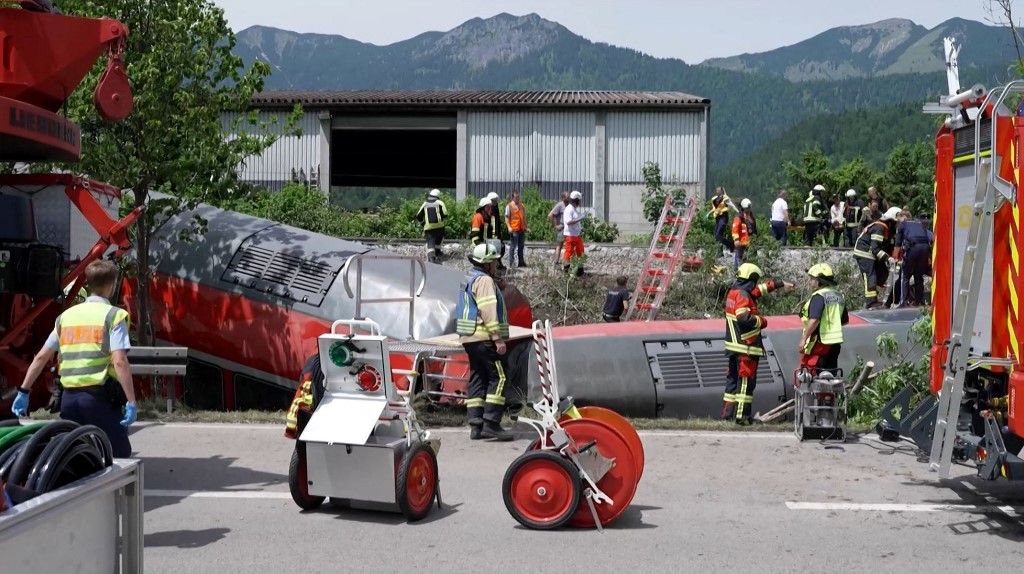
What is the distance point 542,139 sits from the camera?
32312 millimetres

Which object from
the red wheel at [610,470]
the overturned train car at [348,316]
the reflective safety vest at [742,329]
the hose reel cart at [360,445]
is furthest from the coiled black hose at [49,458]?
the reflective safety vest at [742,329]

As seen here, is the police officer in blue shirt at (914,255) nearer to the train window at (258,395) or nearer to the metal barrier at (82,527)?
the train window at (258,395)

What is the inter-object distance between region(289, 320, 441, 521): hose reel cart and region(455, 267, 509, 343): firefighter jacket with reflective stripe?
2589 millimetres

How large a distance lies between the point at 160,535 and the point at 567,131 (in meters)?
25.8

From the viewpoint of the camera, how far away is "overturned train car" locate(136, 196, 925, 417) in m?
12.4

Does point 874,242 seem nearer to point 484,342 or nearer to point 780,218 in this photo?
point 780,218

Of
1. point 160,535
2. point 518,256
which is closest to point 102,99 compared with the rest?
point 160,535

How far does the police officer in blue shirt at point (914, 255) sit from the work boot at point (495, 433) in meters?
9.60

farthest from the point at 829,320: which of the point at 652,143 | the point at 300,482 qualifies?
the point at 652,143

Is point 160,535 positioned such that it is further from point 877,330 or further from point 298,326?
point 877,330

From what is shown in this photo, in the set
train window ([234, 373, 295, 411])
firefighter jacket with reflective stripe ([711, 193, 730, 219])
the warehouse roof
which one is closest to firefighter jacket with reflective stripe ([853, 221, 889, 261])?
firefighter jacket with reflective stripe ([711, 193, 730, 219])

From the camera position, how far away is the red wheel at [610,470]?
7.59 metres

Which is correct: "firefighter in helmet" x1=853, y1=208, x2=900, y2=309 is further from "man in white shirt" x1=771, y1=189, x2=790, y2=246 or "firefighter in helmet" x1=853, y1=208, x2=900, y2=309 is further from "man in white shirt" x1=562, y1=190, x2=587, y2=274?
"man in white shirt" x1=562, y1=190, x2=587, y2=274

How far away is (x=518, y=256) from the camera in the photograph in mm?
21188
